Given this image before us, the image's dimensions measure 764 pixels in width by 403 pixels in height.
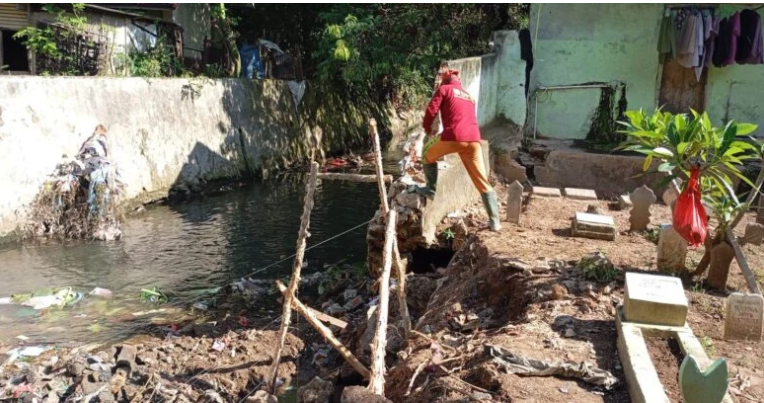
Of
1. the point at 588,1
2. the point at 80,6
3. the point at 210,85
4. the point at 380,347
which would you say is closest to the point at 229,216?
the point at 210,85

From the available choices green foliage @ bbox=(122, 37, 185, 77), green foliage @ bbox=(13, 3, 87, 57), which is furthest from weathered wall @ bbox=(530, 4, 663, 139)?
green foliage @ bbox=(13, 3, 87, 57)

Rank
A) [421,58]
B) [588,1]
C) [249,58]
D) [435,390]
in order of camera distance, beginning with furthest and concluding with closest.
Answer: [249,58] → [421,58] → [588,1] → [435,390]

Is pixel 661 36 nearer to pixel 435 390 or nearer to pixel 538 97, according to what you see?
pixel 538 97

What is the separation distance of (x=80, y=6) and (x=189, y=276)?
7953 millimetres

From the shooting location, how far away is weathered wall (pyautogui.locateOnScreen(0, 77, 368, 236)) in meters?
11.1

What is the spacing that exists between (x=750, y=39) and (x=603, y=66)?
236 cm

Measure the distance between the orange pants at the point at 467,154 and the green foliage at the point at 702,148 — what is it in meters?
1.77

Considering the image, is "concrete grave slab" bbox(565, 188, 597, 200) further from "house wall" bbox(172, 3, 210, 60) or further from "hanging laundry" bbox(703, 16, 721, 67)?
"house wall" bbox(172, 3, 210, 60)

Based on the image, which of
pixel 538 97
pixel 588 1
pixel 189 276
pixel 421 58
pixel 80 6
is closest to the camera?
pixel 189 276

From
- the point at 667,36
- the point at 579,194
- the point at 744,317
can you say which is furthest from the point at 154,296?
the point at 667,36

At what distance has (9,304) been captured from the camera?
27.2 ft

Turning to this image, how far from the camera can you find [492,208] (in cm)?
762

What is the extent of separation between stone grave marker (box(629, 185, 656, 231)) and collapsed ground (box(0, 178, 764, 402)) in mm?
185

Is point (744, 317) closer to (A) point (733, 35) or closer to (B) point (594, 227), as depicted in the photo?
(B) point (594, 227)
